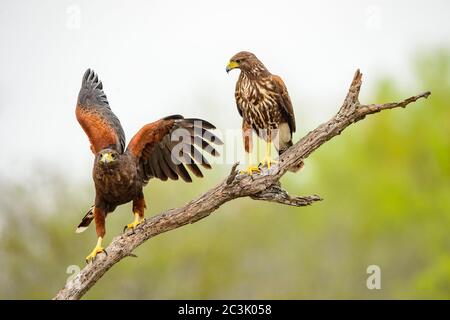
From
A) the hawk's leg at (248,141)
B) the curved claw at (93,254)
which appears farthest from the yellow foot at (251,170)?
the curved claw at (93,254)

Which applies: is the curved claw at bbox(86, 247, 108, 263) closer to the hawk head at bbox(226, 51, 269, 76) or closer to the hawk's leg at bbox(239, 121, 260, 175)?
the hawk's leg at bbox(239, 121, 260, 175)

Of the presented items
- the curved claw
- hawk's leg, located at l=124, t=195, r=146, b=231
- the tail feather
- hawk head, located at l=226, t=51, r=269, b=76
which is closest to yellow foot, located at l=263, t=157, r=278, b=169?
hawk head, located at l=226, t=51, r=269, b=76

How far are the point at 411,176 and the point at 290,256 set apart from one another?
276 inches

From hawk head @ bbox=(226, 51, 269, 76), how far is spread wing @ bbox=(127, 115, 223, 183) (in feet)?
2.72

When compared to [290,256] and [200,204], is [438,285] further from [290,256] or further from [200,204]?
[200,204]

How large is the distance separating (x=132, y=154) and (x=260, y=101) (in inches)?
67.2

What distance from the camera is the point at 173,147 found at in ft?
30.0

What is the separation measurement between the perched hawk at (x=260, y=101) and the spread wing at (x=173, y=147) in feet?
1.74

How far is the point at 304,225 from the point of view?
3559 cm

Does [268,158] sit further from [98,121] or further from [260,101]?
[98,121]

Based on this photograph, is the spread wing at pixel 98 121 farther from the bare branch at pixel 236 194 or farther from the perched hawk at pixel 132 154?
the bare branch at pixel 236 194

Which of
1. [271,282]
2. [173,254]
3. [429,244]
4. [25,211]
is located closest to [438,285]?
[429,244]

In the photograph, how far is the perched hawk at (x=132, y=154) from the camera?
8430 millimetres

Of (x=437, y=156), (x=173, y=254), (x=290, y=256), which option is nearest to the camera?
(x=173, y=254)
